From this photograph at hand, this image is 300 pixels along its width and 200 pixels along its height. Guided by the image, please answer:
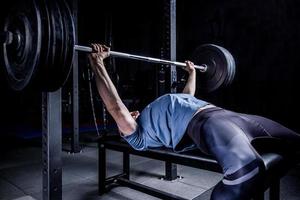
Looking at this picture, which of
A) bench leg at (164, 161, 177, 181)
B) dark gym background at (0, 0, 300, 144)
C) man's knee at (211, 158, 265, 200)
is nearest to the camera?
man's knee at (211, 158, 265, 200)

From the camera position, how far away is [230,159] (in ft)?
3.84

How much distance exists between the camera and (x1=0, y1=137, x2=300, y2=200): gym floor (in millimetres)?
2131

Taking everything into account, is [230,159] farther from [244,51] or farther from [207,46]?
[244,51]

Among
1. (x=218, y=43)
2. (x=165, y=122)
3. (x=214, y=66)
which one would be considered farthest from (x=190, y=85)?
(x=218, y=43)

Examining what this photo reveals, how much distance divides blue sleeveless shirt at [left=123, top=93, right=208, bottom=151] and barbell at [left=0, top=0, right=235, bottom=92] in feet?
2.02

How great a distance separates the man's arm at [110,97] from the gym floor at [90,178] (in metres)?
0.70

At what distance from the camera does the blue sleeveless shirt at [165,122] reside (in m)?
1.58

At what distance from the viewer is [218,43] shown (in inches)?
204

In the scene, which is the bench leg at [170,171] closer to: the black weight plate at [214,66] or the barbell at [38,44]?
the black weight plate at [214,66]

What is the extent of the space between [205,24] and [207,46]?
2850mm

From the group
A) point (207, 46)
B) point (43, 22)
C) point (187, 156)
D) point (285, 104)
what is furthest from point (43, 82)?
point (285, 104)

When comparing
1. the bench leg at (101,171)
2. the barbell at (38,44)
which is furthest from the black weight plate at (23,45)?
the bench leg at (101,171)

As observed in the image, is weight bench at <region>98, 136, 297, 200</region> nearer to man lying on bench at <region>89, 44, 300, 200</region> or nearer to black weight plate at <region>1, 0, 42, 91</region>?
man lying on bench at <region>89, 44, 300, 200</region>

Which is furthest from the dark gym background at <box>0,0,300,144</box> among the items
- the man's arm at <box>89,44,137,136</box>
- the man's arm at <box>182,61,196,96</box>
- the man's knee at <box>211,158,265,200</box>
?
the man's knee at <box>211,158,265,200</box>
